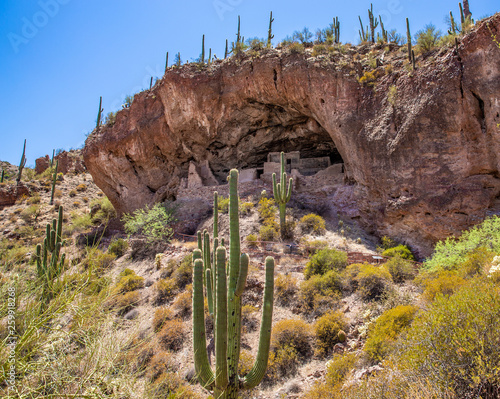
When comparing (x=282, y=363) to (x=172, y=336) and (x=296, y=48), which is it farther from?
(x=296, y=48)

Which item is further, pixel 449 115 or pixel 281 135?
pixel 281 135

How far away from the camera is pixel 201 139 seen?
24156 millimetres

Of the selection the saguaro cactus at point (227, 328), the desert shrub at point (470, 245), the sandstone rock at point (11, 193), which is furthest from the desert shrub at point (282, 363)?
the sandstone rock at point (11, 193)

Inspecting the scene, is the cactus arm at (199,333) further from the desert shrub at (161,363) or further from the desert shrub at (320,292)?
the desert shrub at (320,292)

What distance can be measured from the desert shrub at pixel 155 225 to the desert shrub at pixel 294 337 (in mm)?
10343

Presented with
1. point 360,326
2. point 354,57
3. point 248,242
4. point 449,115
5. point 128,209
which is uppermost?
point 354,57

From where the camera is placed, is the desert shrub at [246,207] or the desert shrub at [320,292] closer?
the desert shrub at [320,292]

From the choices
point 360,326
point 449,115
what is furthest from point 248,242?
point 449,115

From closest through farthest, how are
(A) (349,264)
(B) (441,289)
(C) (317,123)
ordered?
(B) (441,289), (A) (349,264), (C) (317,123)

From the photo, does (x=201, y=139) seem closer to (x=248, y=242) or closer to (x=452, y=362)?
(x=248, y=242)

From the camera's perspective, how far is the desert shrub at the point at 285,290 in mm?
11312

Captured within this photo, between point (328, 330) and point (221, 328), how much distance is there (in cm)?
438

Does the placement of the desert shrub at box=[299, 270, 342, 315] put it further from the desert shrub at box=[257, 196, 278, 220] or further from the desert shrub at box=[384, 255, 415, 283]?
the desert shrub at box=[257, 196, 278, 220]

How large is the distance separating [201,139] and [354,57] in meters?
11.3
